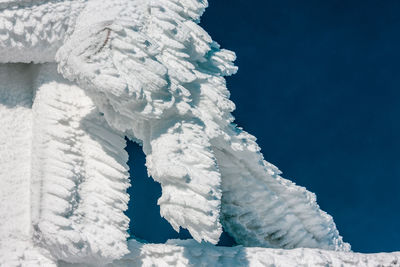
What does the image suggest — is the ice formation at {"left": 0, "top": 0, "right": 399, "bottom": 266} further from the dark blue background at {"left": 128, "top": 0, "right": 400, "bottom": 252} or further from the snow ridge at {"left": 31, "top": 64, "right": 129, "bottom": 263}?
the dark blue background at {"left": 128, "top": 0, "right": 400, "bottom": 252}

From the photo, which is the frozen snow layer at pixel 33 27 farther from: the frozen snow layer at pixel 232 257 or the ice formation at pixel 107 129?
the frozen snow layer at pixel 232 257

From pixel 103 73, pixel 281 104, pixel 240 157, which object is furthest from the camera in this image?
pixel 281 104

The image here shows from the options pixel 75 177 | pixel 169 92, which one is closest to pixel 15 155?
pixel 75 177

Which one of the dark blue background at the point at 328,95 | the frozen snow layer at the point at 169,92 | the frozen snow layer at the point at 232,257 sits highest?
the dark blue background at the point at 328,95

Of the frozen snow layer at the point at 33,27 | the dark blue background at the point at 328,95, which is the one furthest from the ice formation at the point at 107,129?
the dark blue background at the point at 328,95

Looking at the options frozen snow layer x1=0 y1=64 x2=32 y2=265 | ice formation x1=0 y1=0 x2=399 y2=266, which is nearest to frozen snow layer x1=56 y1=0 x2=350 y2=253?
ice formation x1=0 y1=0 x2=399 y2=266

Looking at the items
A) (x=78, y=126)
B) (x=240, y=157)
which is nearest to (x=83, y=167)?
(x=78, y=126)

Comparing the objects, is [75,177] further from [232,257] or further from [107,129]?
[232,257]

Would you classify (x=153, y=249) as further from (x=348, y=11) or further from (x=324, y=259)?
(x=348, y=11)
